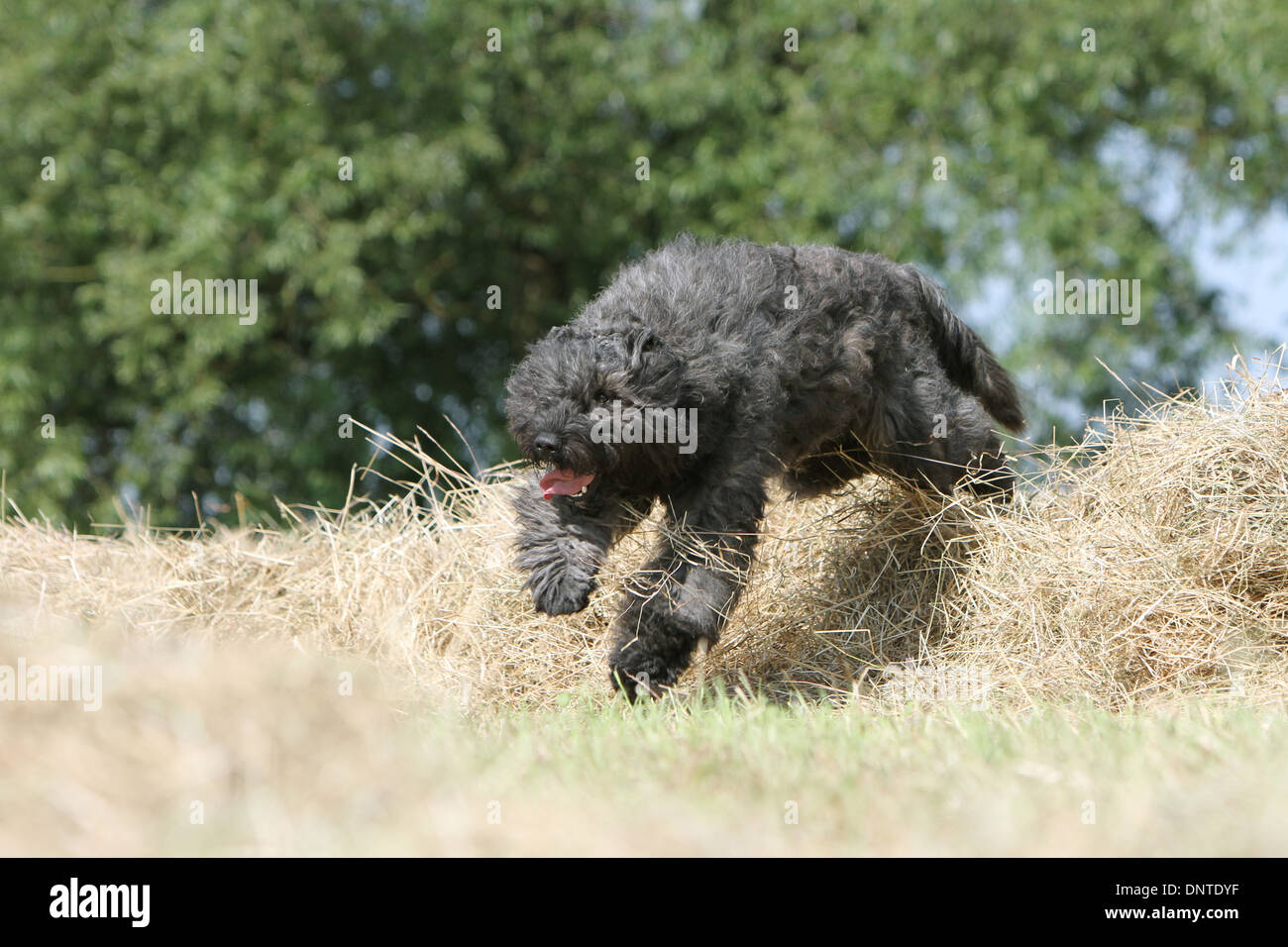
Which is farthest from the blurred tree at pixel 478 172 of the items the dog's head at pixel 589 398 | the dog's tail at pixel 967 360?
the dog's head at pixel 589 398

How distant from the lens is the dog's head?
4793 millimetres

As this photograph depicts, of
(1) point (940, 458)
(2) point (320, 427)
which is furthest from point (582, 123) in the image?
(1) point (940, 458)

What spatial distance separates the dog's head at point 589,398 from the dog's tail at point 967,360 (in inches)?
73.5

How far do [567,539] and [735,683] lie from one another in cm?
123

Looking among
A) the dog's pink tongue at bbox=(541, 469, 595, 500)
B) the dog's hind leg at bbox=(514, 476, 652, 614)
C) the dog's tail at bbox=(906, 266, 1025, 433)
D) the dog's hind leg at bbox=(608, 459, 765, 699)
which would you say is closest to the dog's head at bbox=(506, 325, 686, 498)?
the dog's pink tongue at bbox=(541, 469, 595, 500)

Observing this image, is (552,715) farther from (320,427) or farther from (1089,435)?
(320,427)

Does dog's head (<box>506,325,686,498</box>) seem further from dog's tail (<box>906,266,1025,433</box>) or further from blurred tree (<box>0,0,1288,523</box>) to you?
blurred tree (<box>0,0,1288,523</box>)

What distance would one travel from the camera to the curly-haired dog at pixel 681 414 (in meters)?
4.84

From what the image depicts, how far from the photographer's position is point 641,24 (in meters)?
14.4

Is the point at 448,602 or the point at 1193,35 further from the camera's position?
the point at 1193,35

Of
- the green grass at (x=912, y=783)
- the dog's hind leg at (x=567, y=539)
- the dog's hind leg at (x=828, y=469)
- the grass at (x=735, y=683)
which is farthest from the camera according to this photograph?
the dog's hind leg at (x=828, y=469)

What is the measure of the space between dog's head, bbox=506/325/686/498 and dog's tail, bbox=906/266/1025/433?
1.87m

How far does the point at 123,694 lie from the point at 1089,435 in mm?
4463

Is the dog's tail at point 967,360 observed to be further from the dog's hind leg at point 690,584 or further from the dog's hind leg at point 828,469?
the dog's hind leg at point 690,584
